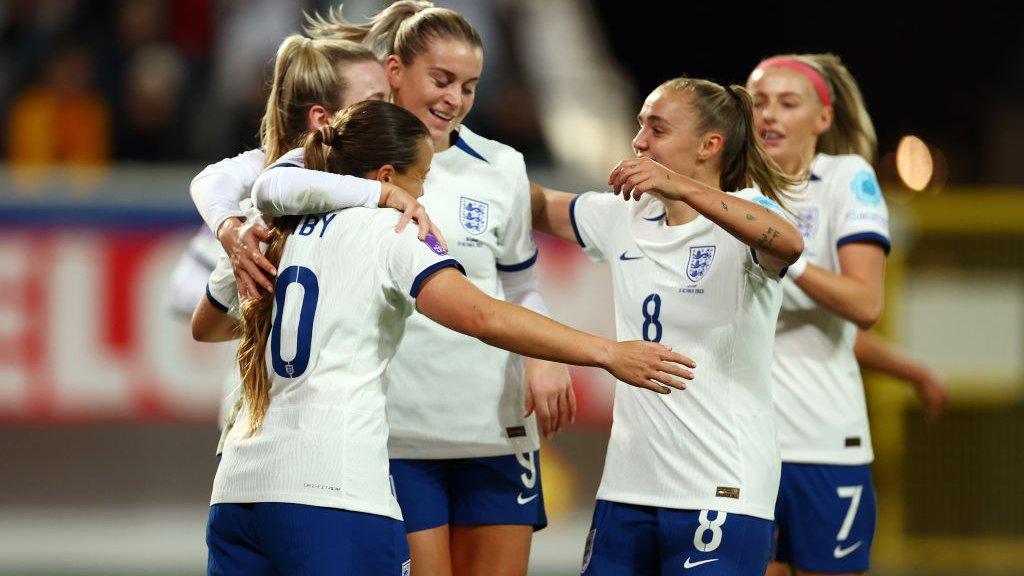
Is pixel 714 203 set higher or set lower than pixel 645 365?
higher

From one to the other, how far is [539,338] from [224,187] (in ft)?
4.14

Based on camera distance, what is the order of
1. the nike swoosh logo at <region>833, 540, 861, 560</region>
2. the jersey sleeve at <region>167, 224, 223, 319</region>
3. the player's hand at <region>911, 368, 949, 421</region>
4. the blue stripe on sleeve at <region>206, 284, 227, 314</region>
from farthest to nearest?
the player's hand at <region>911, 368, 949, 421</region>
the jersey sleeve at <region>167, 224, 223, 319</region>
the nike swoosh logo at <region>833, 540, 861, 560</region>
the blue stripe on sleeve at <region>206, 284, 227, 314</region>

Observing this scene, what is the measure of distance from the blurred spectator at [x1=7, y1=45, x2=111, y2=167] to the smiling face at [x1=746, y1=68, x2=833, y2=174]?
17.7ft

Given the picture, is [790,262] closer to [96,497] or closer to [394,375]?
[394,375]

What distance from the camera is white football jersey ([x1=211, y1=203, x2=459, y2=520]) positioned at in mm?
3309

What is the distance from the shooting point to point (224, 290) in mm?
3889

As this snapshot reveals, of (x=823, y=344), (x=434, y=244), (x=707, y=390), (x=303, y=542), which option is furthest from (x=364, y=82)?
(x=823, y=344)

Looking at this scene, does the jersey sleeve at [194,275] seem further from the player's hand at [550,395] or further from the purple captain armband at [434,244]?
the purple captain armband at [434,244]

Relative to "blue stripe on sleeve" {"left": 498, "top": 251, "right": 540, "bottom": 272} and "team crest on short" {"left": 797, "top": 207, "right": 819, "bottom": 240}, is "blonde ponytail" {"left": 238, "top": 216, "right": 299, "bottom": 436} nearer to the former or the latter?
"blue stripe on sleeve" {"left": 498, "top": 251, "right": 540, "bottom": 272}

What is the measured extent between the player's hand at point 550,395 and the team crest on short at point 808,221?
1.07 meters

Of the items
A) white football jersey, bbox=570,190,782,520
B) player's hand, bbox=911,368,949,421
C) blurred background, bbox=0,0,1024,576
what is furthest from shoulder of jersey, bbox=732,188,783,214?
blurred background, bbox=0,0,1024,576

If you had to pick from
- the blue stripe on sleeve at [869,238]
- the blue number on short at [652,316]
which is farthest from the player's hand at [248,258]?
the blue stripe on sleeve at [869,238]

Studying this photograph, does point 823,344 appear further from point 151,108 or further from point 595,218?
point 151,108

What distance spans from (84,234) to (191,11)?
8.53 feet
